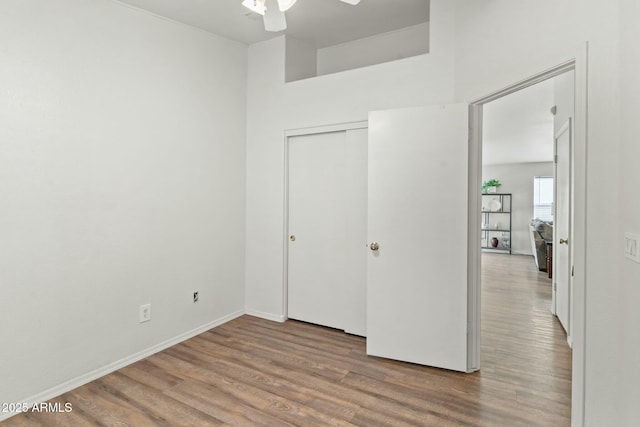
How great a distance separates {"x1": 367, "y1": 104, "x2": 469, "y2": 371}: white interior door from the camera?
2.54 m

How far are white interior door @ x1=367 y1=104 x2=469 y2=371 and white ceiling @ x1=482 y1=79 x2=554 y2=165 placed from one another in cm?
199

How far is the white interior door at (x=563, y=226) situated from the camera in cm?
323

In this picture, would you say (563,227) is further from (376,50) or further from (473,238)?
(376,50)

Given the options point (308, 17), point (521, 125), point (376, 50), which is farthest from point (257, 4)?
point (521, 125)

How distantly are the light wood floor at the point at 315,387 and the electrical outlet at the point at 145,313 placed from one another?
1.09 feet

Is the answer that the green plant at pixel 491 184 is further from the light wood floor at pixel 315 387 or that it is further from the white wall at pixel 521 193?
the light wood floor at pixel 315 387

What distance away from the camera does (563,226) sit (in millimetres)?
3488

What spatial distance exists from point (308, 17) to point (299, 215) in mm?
1916

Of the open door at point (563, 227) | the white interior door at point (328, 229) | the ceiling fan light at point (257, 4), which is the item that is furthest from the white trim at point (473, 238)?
the ceiling fan light at point (257, 4)

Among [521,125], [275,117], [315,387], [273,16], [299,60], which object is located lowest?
[315,387]

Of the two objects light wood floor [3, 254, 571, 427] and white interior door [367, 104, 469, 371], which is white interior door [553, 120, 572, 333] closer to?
light wood floor [3, 254, 571, 427]

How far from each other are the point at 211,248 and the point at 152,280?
2.22 ft

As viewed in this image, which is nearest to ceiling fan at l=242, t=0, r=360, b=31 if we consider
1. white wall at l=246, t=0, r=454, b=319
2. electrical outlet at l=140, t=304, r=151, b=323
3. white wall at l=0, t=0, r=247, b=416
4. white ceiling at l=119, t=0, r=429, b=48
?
white ceiling at l=119, t=0, r=429, b=48

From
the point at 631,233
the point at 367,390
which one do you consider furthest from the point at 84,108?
the point at 631,233
